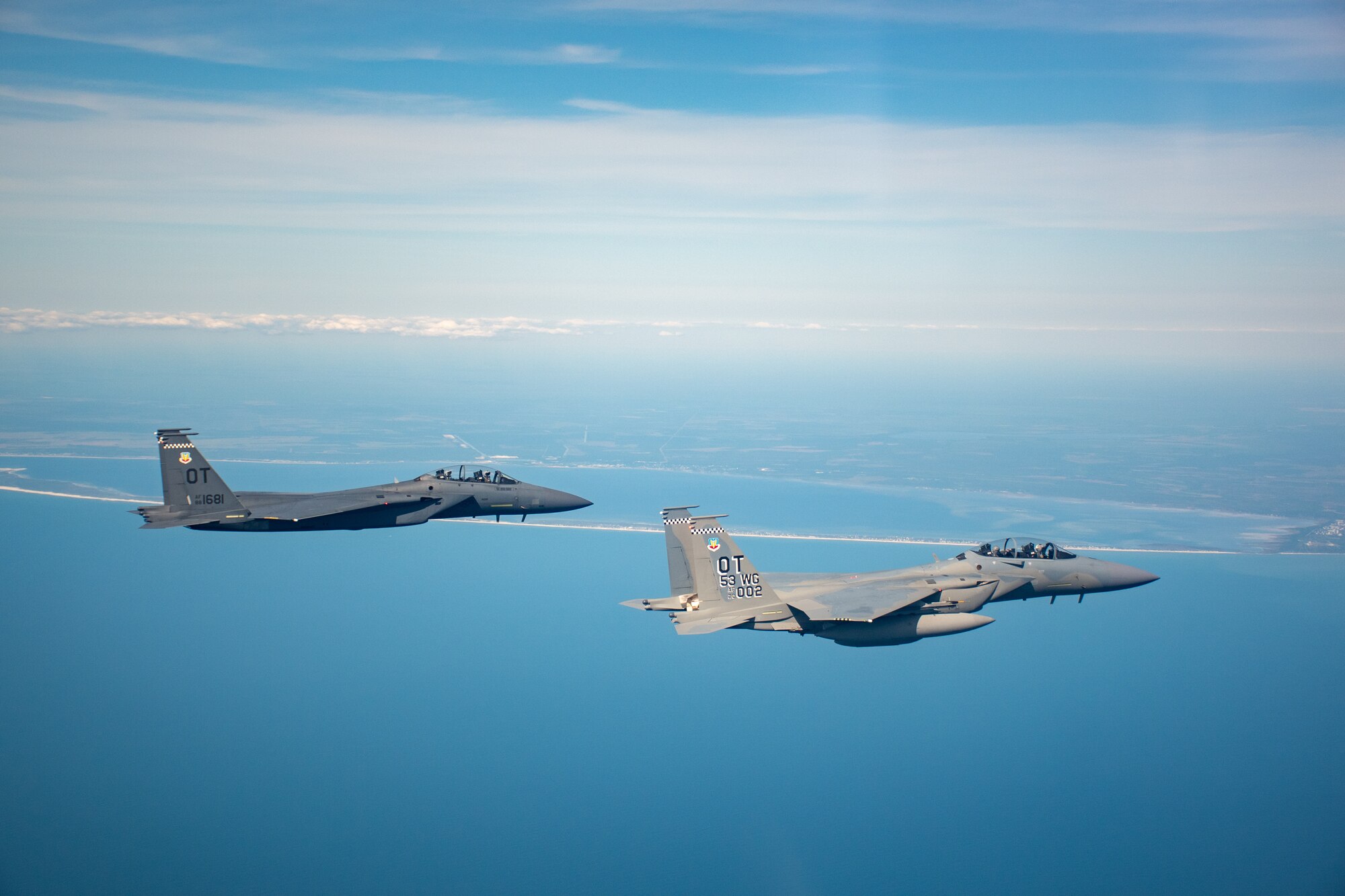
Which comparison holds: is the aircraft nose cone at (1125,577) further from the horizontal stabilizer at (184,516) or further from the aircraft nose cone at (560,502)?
the horizontal stabilizer at (184,516)

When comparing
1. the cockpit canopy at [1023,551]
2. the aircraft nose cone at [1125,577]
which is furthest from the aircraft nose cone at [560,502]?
the aircraft nose cone at [1125,577]

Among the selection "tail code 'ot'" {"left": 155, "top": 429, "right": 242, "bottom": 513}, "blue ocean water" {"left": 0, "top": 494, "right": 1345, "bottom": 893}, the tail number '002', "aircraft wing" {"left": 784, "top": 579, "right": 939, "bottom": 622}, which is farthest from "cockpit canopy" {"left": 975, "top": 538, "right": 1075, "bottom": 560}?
"tail code 'ot'" {"left": 155, "top": 429, "right": 242, "bottom": 513}

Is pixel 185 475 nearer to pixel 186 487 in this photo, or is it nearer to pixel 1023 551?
pixel 186 487

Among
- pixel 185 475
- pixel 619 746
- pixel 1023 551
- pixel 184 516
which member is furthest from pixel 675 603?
pixel 619 746

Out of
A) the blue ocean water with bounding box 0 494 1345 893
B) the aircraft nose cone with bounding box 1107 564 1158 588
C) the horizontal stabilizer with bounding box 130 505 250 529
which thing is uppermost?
the horizontal stabilizer with bounding box 130 505 250 529

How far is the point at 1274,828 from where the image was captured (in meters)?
40.1

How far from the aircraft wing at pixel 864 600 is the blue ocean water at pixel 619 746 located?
16.4 meters

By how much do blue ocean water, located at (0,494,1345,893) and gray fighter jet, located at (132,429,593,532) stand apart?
16966 mm

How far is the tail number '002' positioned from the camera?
27.3 metres

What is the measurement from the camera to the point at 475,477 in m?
34.3

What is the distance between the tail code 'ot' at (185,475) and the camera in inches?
1198

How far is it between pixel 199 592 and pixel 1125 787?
2689 inches

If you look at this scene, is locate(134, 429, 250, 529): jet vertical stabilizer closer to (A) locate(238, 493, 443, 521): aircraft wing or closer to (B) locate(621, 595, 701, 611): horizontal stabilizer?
(A) locate(238, 493, 443, 521): aircraft wing

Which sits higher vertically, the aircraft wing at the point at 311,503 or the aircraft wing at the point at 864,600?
the aircraft wing at the point at 311,503
